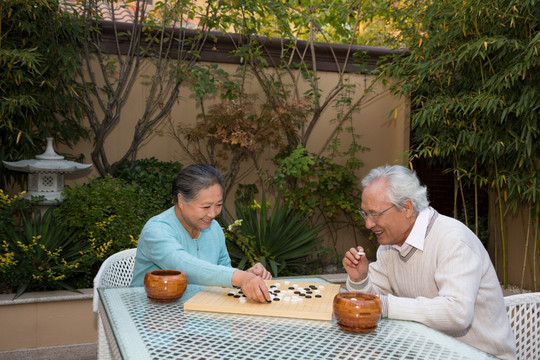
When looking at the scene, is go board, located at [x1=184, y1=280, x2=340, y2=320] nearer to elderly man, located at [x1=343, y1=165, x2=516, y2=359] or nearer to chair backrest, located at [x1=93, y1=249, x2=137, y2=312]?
elderly man, located at [x1=343, y1=165, x2=516, y2=359]

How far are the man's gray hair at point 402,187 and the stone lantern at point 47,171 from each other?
2.82 meters

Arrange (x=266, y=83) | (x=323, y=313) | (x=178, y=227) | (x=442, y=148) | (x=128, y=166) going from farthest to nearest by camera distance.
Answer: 1. (x=266, y=83)
2. (x=128, y=166)
3. (x=442, y=148)
4. (x=178, y=227)
5. (x=323, y=313)

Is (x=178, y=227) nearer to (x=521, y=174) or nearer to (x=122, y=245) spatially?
(x=122, y=245)

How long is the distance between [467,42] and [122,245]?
3.03m

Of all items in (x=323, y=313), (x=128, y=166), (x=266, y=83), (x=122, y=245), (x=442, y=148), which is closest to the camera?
(x=323, y=313)

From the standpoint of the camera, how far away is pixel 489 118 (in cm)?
404

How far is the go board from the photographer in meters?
1.64

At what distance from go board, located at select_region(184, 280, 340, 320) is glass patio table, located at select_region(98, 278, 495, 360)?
22 millimetres

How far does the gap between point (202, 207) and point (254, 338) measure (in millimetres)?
896

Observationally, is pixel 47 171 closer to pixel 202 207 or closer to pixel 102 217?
pixel 102 217

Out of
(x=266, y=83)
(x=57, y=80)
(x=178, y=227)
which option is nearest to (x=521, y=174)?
(x=266, y=83)

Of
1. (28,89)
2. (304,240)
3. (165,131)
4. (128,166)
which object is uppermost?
(28,89)

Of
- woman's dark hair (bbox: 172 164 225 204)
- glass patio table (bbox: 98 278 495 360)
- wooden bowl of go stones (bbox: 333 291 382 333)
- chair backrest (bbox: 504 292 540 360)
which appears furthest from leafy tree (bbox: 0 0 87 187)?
chair backrest (bbox: 504 292 540 360)

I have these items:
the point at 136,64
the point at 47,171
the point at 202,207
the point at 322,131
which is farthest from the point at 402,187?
the point at 322,131
